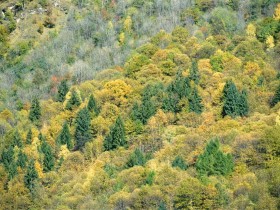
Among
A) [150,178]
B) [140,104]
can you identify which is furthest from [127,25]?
[150,178]

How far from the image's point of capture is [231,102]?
11931 centimetres

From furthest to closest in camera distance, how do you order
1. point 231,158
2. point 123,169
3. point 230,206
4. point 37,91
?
point 37,91, point 123,169, point 231,158, point 230,206

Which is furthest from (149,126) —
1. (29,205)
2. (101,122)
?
(29,205)

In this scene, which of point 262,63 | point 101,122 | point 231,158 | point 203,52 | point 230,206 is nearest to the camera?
point 230,206

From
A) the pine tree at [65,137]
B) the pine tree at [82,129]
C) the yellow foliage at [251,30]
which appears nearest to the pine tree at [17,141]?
the pine tree at [65,137]

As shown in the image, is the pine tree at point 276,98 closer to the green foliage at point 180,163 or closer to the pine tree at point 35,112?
the green foliage at point 180,163

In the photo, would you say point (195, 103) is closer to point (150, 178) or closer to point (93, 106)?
point (93, 106)

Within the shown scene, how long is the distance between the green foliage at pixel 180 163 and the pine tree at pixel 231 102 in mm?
19411

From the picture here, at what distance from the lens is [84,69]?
15962cm

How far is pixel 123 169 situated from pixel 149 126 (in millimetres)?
14681

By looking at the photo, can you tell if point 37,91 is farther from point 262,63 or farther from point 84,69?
point 262,63

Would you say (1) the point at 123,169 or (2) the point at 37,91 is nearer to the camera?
(1) the point at 123,169

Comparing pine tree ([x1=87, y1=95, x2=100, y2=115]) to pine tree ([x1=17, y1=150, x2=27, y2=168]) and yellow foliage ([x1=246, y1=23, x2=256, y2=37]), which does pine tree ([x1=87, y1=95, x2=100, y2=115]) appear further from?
yellow foliage ([x1=246, y1=23, x2=256, y2=37])

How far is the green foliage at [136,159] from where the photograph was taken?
106 metres
